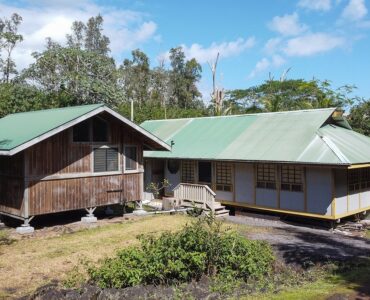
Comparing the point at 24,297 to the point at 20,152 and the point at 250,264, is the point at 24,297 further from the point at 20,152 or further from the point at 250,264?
the point at 20,152

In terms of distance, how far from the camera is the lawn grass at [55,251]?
10.6 m

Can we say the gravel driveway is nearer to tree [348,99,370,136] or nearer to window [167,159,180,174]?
window [167,159,180,174]

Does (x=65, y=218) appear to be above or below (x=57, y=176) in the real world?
below

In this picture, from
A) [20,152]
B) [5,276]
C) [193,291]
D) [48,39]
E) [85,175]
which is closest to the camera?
[193,291]

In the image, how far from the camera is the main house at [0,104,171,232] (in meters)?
15.9

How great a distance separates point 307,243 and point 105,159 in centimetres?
912

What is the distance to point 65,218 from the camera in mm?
19156

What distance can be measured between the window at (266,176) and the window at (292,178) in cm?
47

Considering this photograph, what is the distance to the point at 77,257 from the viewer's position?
12.6 metres

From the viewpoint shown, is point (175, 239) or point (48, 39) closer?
point (175, 239)

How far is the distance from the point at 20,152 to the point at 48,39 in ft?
123

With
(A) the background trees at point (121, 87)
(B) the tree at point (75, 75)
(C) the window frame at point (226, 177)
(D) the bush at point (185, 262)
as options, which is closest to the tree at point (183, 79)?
(A) the background trees at point (121, 87)

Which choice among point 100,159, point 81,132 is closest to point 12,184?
point 81,132

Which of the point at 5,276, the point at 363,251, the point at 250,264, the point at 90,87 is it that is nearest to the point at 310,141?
the point at 363,251
